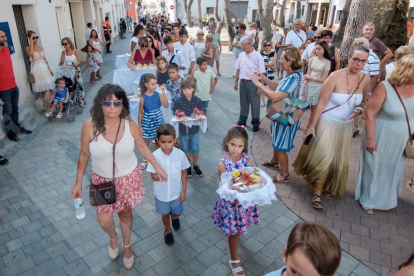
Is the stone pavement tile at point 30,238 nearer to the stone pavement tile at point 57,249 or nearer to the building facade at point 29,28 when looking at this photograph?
the stone pavement tile at point 57,249

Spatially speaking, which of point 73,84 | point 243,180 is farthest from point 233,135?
point 73,84

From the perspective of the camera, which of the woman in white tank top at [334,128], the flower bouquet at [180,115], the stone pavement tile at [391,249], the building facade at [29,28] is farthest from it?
the building facade at [29,28]

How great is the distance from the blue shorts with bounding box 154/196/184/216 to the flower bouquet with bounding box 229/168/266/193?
2.92 feet

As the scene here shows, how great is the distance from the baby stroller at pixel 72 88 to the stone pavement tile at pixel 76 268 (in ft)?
A: 16.0

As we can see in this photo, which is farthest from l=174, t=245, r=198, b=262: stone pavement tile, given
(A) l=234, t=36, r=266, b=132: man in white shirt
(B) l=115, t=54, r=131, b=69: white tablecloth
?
(B) l=115, t=54, r=131, b=69: white tablecloth

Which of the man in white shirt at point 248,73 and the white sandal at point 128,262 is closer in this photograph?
the white sandal at point 128,262

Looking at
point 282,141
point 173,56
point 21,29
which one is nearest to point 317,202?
point 282,141

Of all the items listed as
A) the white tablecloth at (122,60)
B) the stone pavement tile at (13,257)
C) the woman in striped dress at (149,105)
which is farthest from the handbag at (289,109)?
the white tablecloth at (122,60)

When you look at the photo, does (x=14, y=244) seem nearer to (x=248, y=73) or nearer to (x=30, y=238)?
(x=30, y=238)

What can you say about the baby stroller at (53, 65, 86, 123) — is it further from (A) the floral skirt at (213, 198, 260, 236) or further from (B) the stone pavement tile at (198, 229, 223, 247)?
(A) the floral skirt at (213, 198, 260, 236)

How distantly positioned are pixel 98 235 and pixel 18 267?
2.79 feet

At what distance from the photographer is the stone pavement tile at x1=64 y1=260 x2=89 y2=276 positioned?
3.11 m

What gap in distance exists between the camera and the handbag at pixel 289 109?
13.8ft

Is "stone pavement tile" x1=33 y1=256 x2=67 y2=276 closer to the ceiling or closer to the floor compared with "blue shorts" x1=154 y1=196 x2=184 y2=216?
closer to the floor
